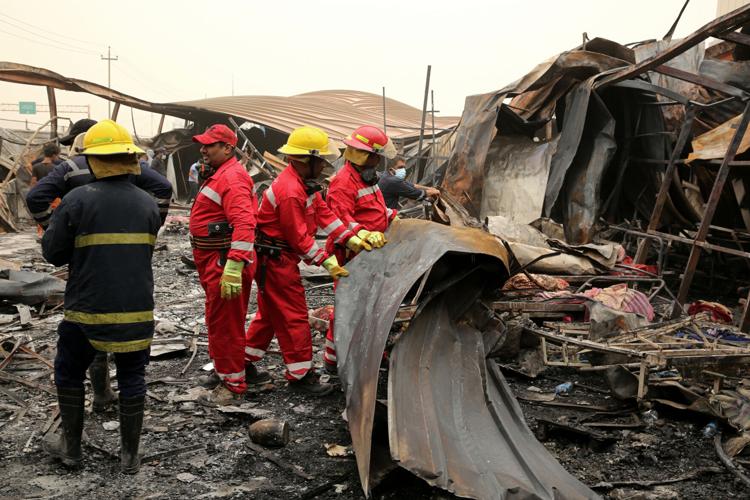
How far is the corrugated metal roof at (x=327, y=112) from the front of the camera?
65.6 feet

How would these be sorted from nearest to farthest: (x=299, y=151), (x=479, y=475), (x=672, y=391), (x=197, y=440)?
(x=479, y=475) → (x=197, y=440) → (x=672, y=391) → (x=299, y=151)

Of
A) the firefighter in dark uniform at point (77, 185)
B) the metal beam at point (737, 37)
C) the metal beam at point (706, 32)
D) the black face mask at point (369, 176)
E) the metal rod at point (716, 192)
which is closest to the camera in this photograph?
the firefighter in dark uniform at point (77, 185)

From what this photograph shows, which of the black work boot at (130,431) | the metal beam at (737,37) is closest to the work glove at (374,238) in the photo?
the black work boot at (130,431)

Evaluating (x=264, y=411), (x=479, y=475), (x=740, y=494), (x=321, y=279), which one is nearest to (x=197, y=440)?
(x=264, y=411)

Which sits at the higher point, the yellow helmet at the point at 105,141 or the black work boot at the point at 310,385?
the yellow helmet at the point at 105,141

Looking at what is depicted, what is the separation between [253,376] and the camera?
15.5ft

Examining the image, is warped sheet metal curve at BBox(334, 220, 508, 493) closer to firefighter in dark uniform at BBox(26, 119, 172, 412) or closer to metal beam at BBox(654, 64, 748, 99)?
firefighter in dark uniform at BBox(26, 119, 172, 412)

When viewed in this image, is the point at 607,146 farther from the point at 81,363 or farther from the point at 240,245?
the point at 81,363

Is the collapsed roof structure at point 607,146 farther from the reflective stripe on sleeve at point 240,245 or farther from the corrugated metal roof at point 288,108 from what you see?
the corrugated metal roof at point 288,108

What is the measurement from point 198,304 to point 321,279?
175 centimetres

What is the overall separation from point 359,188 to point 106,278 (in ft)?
6.80

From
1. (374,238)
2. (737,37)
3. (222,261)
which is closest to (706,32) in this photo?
(737,37)

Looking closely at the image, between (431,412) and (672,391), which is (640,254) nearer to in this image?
(672,391)

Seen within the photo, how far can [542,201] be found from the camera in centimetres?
848
